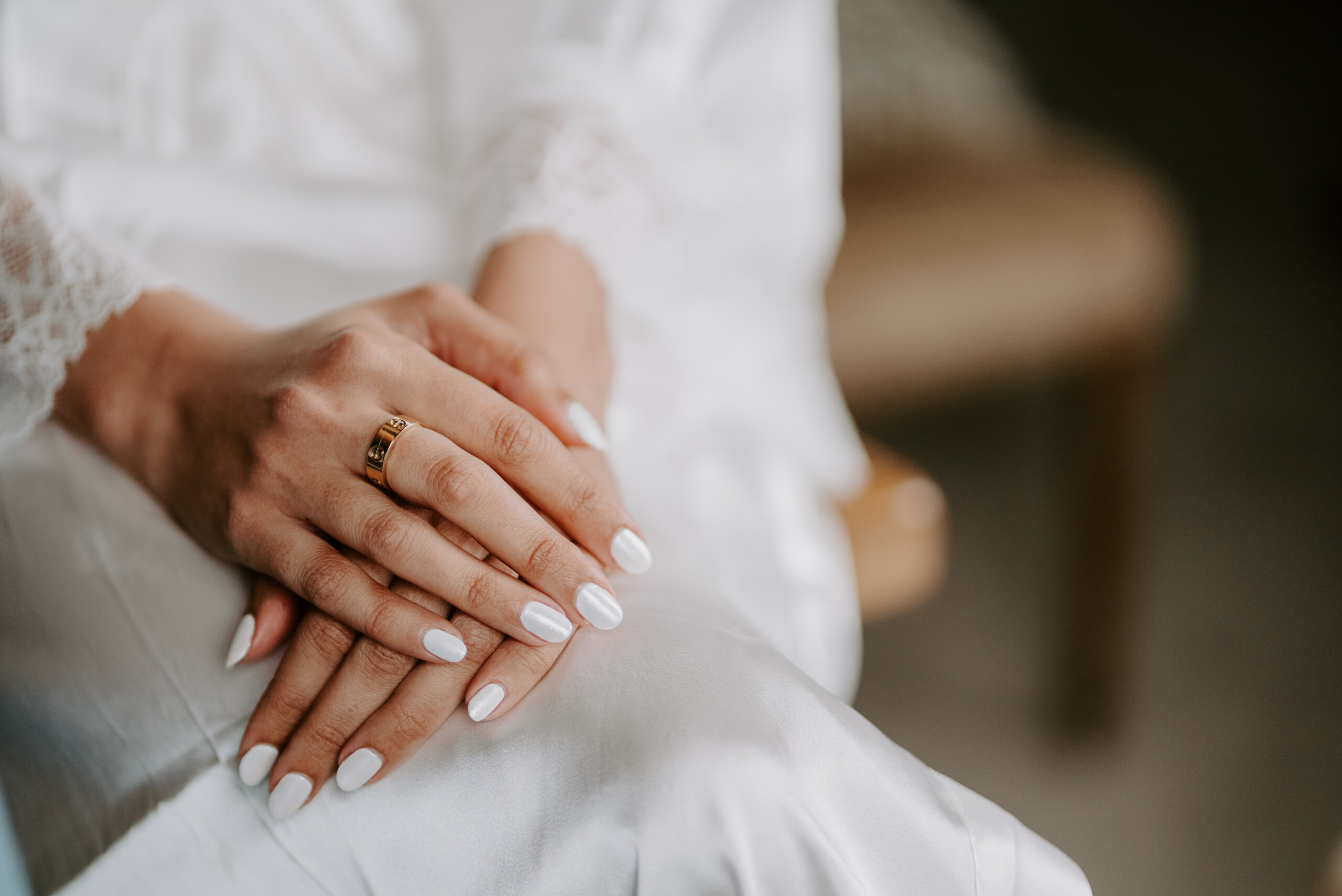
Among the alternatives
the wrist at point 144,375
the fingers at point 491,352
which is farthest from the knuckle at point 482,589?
the wrist at point 144,375

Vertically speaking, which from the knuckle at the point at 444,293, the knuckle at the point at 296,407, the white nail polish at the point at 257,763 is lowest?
the white nail polish at the point at 257,763

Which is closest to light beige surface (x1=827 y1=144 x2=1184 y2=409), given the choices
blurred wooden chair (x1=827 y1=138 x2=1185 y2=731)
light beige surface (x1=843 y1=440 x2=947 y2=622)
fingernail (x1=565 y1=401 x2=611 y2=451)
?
blurred wooden chair (x1=827 y1=138 x2=1185 y2=731)

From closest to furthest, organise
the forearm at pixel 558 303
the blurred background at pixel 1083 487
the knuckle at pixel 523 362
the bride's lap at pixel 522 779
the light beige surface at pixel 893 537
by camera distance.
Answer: the bride's lap at pixel 522 779
the knuckle at pixel 523 362
the forearm at pixel 558 303
the light beige surface at pixel 893 537
the blurred background at pixel 1083 487

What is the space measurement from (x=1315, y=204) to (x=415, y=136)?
2.56m

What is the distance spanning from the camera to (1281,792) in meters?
1.30

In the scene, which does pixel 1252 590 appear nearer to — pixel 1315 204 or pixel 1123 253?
pixel 1123 253

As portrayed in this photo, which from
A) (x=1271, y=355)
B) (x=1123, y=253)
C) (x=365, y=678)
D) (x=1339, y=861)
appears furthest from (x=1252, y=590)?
(x=365, y=678)

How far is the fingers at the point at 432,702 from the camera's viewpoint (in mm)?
436

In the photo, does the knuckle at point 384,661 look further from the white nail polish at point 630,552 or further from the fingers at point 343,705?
the white nail polish at point 630,552

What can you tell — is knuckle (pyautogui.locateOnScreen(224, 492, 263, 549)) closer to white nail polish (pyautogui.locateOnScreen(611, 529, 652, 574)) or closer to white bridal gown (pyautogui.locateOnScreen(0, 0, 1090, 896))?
white bridal gown (pyautogui.locateOnScreen(0, 0, 1090, 896))

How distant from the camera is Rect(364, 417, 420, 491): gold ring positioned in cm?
47

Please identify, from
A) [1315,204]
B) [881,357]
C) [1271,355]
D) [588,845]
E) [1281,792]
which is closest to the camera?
[588,845]

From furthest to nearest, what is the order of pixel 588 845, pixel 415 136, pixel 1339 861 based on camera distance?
pixel 415 136
pixel 1339 861
pixel 588 845

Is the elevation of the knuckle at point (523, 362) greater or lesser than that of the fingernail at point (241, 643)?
Result: greater
